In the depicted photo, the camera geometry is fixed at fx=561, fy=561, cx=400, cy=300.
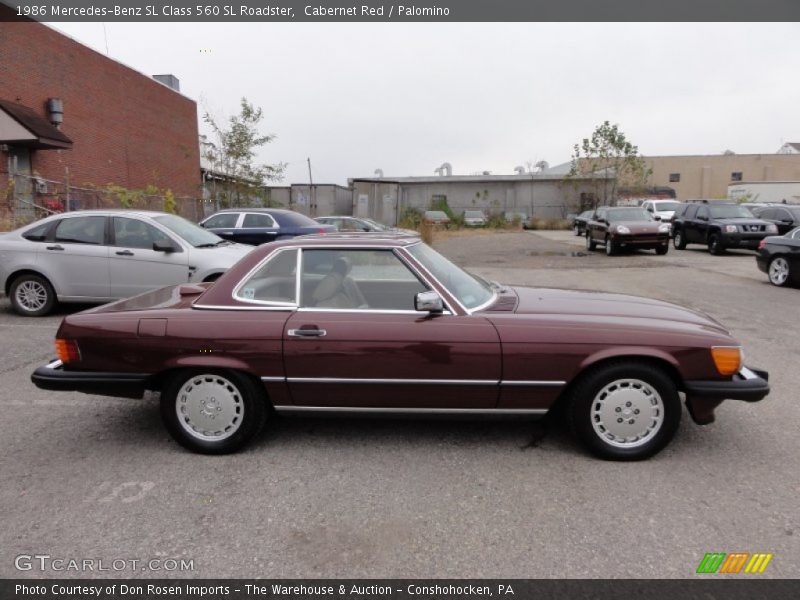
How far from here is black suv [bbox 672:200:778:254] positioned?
17.1m

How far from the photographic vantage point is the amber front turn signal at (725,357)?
11.3 feet

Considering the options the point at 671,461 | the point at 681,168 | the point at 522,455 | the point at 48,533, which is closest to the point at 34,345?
the point at 48,533

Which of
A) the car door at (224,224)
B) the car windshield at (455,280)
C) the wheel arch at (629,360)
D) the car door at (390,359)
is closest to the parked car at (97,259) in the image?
the car door at (224,224)

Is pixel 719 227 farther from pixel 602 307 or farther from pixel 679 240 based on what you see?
pixel 602 307

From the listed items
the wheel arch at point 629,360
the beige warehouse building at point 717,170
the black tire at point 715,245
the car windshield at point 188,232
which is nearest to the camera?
the wheel arch at point 629,360

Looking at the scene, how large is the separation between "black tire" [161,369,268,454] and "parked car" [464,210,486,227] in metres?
34.3

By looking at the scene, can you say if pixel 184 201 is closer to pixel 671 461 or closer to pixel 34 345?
pixel 34 345

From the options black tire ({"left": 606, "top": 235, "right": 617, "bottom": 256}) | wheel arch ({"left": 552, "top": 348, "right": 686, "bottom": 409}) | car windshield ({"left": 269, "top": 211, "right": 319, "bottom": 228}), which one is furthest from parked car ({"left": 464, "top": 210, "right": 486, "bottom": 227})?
wheel arch ({"left": 552, "top": 348, "right": 686, "bottom": 409})

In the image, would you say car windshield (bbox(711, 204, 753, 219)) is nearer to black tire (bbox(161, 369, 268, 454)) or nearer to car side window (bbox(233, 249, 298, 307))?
car side window (bbox(233, 249, 298, 307))

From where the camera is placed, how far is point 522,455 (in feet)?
11.9

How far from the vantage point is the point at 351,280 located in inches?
157

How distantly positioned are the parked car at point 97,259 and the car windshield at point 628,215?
14450mm

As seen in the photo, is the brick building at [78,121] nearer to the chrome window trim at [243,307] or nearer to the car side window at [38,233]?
the car side window at [38,233]

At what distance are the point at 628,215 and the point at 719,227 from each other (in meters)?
2.71
